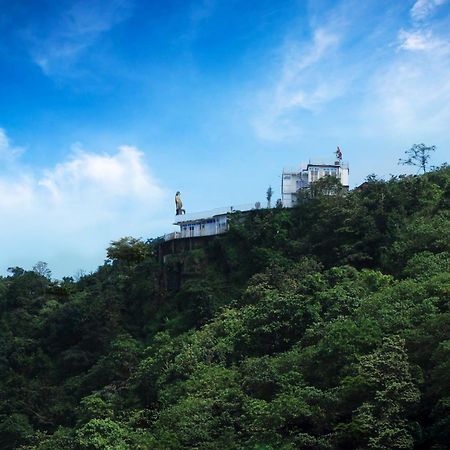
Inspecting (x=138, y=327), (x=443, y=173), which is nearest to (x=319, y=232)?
(x=443, y=173)

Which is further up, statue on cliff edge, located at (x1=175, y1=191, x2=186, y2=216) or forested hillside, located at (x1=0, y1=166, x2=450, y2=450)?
statue on cliff edge, located at (x1=175, y1=191, x2=186, y2=216)

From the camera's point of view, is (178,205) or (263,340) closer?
(263,340)

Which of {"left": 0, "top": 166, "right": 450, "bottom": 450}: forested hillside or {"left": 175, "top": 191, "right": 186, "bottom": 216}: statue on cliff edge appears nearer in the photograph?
{"left": 0, "top": 166, "right": 450, "bottom": 450}: forested hillside

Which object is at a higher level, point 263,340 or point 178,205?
point 178,205

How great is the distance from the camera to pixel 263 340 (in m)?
25.4

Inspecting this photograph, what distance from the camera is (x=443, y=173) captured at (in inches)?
1325

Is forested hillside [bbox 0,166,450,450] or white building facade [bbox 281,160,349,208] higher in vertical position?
white building facade [bbox 281,160,349,208]

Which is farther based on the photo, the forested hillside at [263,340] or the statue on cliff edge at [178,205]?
the statue on cliff edge at [178,205]

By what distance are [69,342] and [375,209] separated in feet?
58.5

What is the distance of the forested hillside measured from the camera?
1897 cm

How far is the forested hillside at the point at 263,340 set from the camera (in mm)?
18969

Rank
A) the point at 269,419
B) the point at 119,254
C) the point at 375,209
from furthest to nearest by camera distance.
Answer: the point at 119,254, the point at 375,209, the point at 269,419

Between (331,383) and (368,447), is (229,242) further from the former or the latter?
(368,447)

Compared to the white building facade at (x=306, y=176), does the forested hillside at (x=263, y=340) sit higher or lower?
lower
